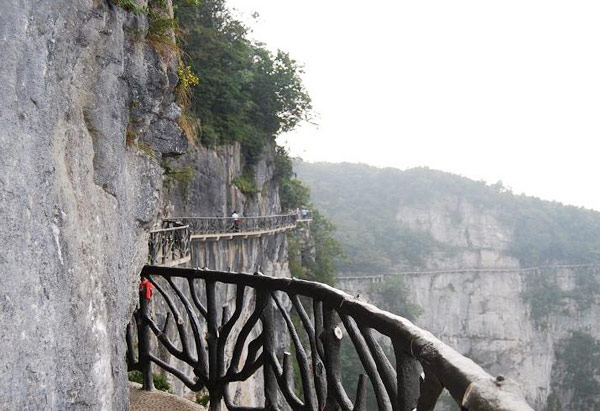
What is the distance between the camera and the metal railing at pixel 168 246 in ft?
34.0

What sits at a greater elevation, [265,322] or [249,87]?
[249,87]

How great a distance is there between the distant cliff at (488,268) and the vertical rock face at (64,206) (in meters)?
44.8

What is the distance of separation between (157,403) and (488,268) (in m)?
60.2

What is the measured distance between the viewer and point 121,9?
428cm

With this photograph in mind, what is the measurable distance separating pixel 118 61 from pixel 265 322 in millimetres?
2228

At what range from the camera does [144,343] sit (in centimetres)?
500

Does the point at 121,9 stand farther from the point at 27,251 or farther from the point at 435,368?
the point at 435,368

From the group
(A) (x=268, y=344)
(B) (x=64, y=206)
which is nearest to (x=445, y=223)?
(A) (x=268, y=344)

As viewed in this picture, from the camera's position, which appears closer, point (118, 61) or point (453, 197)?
point (118, 61)

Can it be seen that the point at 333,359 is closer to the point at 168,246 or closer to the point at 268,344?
the point at 268,344

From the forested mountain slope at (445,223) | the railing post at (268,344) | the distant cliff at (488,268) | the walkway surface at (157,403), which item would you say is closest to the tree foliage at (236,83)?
the walkway surface at (157,403)

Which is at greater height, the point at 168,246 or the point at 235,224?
the point at 235,224

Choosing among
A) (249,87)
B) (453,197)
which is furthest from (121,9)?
(453,197)

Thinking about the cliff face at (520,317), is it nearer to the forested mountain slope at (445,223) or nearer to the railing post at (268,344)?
the forested mountain slope at (445,223)
